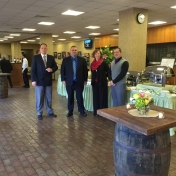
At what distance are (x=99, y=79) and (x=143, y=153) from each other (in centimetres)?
281

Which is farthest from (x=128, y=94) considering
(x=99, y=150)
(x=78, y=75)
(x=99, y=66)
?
(x=99, y=150)

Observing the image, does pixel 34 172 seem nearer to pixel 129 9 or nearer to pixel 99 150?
pixel 99 150

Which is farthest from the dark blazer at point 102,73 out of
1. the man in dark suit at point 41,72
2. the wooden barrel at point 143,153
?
the wooden barrel at point 143,153

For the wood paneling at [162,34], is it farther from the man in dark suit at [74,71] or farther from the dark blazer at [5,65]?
the dark blazer at [5,65]

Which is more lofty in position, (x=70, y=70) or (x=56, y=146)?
(x=70, y=70)

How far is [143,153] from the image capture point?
1.87 meters

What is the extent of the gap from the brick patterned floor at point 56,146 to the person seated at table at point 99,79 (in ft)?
1.35

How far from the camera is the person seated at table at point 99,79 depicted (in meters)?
4.56

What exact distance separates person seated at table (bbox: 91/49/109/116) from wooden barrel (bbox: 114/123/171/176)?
8.69 feet

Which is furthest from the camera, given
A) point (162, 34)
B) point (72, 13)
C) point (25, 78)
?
point (25, 78)

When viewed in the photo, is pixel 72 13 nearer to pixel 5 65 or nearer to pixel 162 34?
pixel 5 65

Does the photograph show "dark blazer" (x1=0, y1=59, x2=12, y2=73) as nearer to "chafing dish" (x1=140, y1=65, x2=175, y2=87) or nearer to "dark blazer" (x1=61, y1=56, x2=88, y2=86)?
"dark blazer" (x1=61, y1=56, x2=88, y2=86)

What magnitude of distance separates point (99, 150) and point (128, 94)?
5.51 feet

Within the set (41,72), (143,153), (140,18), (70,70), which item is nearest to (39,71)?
(41,72)
